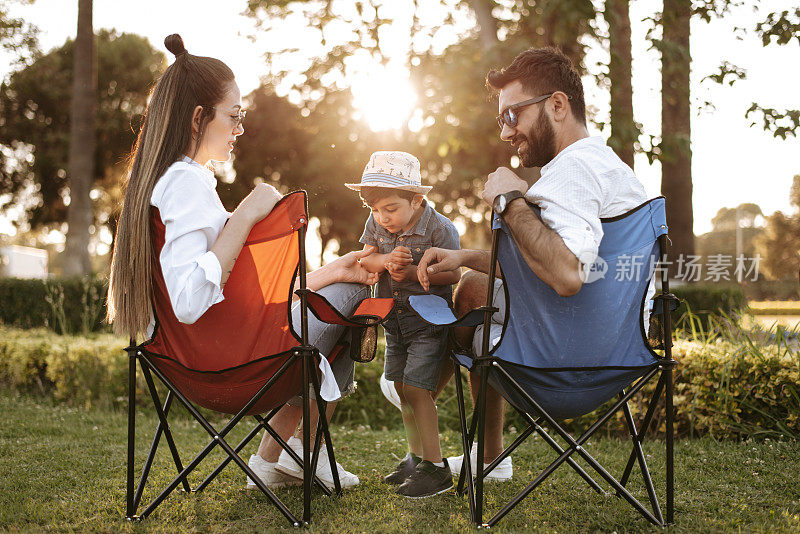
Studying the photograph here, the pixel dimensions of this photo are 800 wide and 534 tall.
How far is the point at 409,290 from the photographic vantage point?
3.20 metres

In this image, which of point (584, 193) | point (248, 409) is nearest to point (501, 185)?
point (584, 193)

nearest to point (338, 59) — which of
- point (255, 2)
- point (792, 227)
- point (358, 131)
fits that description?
point (255, 2)

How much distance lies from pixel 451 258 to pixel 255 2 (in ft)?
24.2

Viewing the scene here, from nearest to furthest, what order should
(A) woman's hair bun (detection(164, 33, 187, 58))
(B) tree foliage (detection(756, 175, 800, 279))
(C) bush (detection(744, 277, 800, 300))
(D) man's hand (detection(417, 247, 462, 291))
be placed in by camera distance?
(A) woman's hair bun (detection(164, 33, 187, 58)) → (D) man's hand (detection(417, 247, 462, 291)) → (C) bush (detection(744, 277, 800, 300)) → (B) tree foliage (detection(756, 175, 800, 279))

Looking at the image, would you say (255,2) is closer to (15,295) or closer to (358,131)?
(358,131)

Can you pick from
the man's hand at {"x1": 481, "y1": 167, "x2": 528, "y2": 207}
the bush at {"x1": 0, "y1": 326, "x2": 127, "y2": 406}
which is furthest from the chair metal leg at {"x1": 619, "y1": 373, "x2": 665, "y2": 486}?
the bush at {"x1": 0, "y1": 326, "x2": 127, "y2": 406}

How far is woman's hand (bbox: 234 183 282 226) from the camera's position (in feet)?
7.73

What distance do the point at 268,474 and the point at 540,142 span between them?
1770mm

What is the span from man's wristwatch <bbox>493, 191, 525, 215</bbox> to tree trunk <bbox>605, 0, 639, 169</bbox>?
13.5 feet

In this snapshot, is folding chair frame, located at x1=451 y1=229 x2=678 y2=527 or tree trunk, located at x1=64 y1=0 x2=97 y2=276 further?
tree trunk, located at x1=64 y1=0 x2=97 y2=276

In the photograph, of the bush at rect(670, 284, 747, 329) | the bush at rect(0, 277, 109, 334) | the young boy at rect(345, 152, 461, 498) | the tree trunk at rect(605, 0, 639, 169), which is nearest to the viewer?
the young boy at rect(345, 152, 461, 498)

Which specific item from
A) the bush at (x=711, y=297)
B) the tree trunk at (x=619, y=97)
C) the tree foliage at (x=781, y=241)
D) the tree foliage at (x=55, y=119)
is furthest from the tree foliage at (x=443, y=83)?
the tree foliage at (x=781, y=241)

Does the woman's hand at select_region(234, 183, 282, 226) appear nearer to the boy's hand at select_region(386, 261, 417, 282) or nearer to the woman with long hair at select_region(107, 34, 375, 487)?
the woman with long hair at select_region(107, 34, 375, 487)

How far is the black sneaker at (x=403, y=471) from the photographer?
3.04 meters
